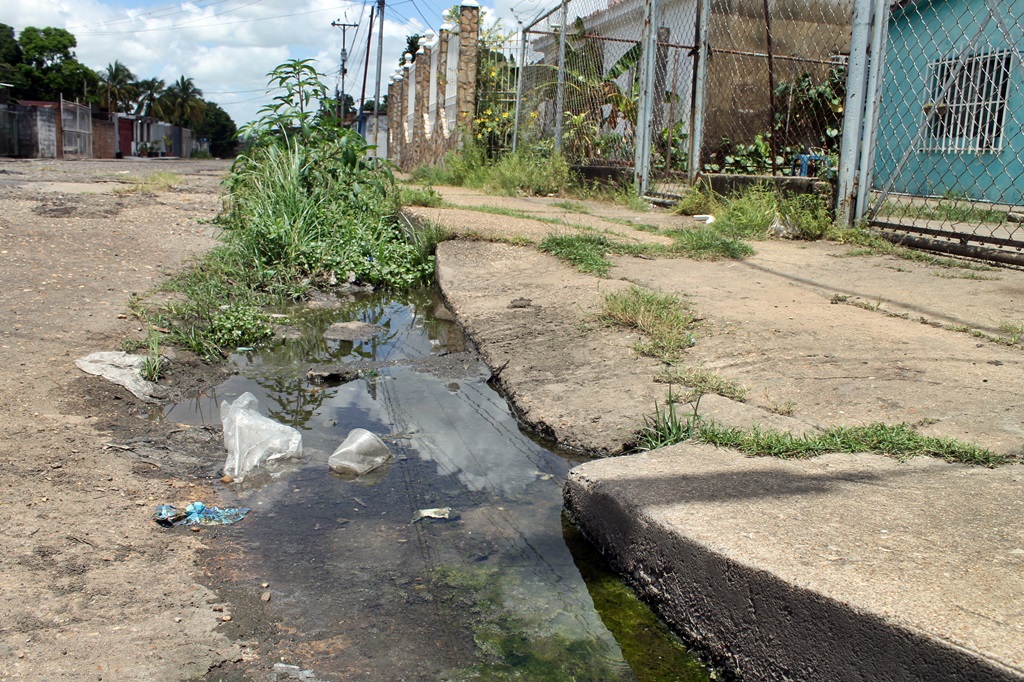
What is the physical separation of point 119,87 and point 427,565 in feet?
239

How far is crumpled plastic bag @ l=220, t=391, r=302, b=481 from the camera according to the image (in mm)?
2596

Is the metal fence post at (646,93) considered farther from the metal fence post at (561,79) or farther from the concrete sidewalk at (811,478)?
the concrete sidewalk at (811,478)

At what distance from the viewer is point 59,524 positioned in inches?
79.7

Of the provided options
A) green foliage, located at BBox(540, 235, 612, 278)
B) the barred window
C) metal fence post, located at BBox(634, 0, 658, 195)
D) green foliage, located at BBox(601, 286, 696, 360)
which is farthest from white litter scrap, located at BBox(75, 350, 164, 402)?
metal fence post, located at BBox(634, 0, 658, 195)

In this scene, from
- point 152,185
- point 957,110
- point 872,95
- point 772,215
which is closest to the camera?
point 872,95

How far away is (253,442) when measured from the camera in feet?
8.75

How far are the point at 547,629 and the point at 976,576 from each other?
867 mm

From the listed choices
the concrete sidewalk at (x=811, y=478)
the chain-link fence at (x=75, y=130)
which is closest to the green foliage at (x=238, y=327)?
the concrete sidewalk at (x=811, y=478)

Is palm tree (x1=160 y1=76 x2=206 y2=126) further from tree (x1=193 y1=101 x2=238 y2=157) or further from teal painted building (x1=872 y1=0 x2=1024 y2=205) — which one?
teal painted building (x1=872 y1=0 x2=1024 y2=205)

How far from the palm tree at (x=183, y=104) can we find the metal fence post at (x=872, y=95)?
7442cm

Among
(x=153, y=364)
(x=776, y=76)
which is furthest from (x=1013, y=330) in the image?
(x=776, y=76)

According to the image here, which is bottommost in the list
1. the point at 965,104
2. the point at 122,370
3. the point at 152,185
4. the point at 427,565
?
the point at 427,565

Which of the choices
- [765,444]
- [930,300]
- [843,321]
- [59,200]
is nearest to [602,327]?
[843,321]

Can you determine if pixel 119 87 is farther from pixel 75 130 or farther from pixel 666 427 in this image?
pixel 666 427
